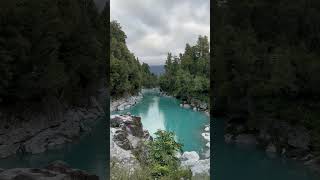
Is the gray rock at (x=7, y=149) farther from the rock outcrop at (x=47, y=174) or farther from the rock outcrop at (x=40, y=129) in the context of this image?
the rock outcrop at (x=47, y=174)

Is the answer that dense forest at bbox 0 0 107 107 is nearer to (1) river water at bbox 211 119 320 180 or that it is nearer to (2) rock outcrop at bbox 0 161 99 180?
(1) river water at bbox 211 119 320 180

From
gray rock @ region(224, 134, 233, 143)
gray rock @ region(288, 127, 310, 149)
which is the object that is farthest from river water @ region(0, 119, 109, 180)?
gray rock @ region(288, 127, 310, 149)

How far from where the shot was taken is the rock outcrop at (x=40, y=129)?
24.8 ft

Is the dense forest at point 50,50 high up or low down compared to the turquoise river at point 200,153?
up

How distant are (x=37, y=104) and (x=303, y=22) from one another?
18.9ft

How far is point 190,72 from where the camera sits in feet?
21.5

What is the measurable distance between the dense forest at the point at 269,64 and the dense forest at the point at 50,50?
3.03 meters

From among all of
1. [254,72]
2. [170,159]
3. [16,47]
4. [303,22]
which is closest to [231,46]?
[254,72]

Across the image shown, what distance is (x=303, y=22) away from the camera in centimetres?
836

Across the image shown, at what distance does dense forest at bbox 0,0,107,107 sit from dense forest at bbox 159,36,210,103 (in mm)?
2540

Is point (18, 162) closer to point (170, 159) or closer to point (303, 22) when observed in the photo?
point (170, 159)

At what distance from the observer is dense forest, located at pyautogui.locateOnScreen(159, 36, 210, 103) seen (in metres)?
5.77

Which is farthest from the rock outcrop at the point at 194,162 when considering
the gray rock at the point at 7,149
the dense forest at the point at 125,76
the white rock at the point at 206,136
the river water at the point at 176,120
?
the gray rock at the point at 7,149

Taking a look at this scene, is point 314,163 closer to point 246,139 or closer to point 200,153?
point 246,139
